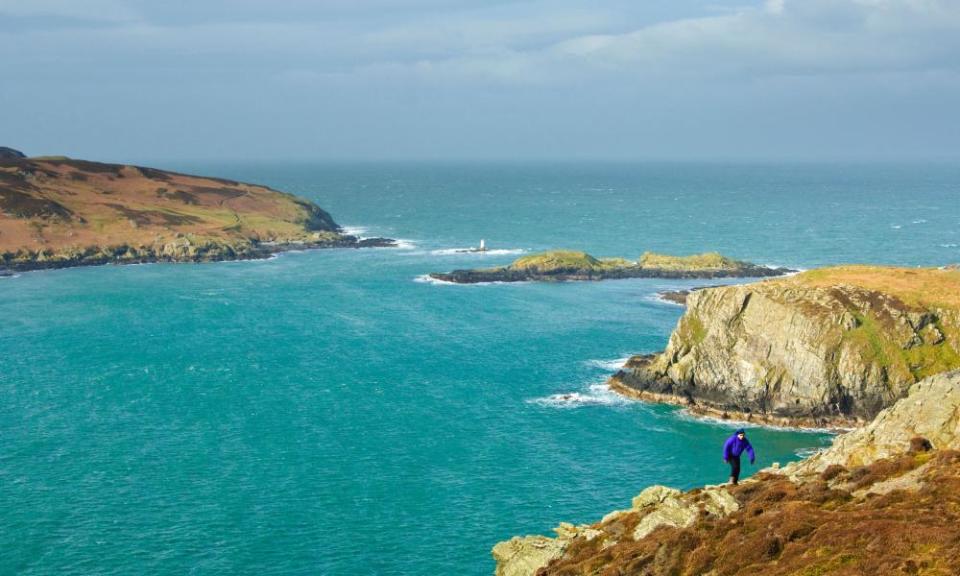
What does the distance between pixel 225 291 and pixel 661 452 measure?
310 feet

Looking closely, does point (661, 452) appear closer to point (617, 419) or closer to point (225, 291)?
point (617, 419)

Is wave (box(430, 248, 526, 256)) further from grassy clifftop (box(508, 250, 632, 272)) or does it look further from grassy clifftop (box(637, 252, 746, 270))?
grassy clifftop (box(637, 252, 746, 270))

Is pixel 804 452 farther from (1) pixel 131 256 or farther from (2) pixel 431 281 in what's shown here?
(1) pixel 131 256

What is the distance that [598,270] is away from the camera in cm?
16375

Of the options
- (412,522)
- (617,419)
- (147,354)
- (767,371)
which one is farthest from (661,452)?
(147,354)

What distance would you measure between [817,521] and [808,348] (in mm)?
50093

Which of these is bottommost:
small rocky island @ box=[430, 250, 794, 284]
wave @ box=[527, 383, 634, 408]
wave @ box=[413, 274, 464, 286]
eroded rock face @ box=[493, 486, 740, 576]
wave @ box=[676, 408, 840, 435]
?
wave @ box=[676, 408, 840, 435]

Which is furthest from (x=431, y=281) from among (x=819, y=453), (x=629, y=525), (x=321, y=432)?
(x=629, y=525)

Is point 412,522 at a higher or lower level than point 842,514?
lower

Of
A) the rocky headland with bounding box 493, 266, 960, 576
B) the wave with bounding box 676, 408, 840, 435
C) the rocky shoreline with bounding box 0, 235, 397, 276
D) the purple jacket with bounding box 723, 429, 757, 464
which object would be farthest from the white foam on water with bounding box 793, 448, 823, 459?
the rocky shoreline with bounding box 0, 235, 397, 276

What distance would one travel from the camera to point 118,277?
542 ft

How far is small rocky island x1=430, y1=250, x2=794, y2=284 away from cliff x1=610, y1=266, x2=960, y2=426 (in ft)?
221

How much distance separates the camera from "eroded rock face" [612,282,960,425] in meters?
80.6

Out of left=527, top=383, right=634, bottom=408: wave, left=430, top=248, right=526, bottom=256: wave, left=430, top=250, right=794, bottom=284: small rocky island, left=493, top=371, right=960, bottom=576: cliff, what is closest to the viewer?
left=493, top=371, right=960, bottom=576: cliff
